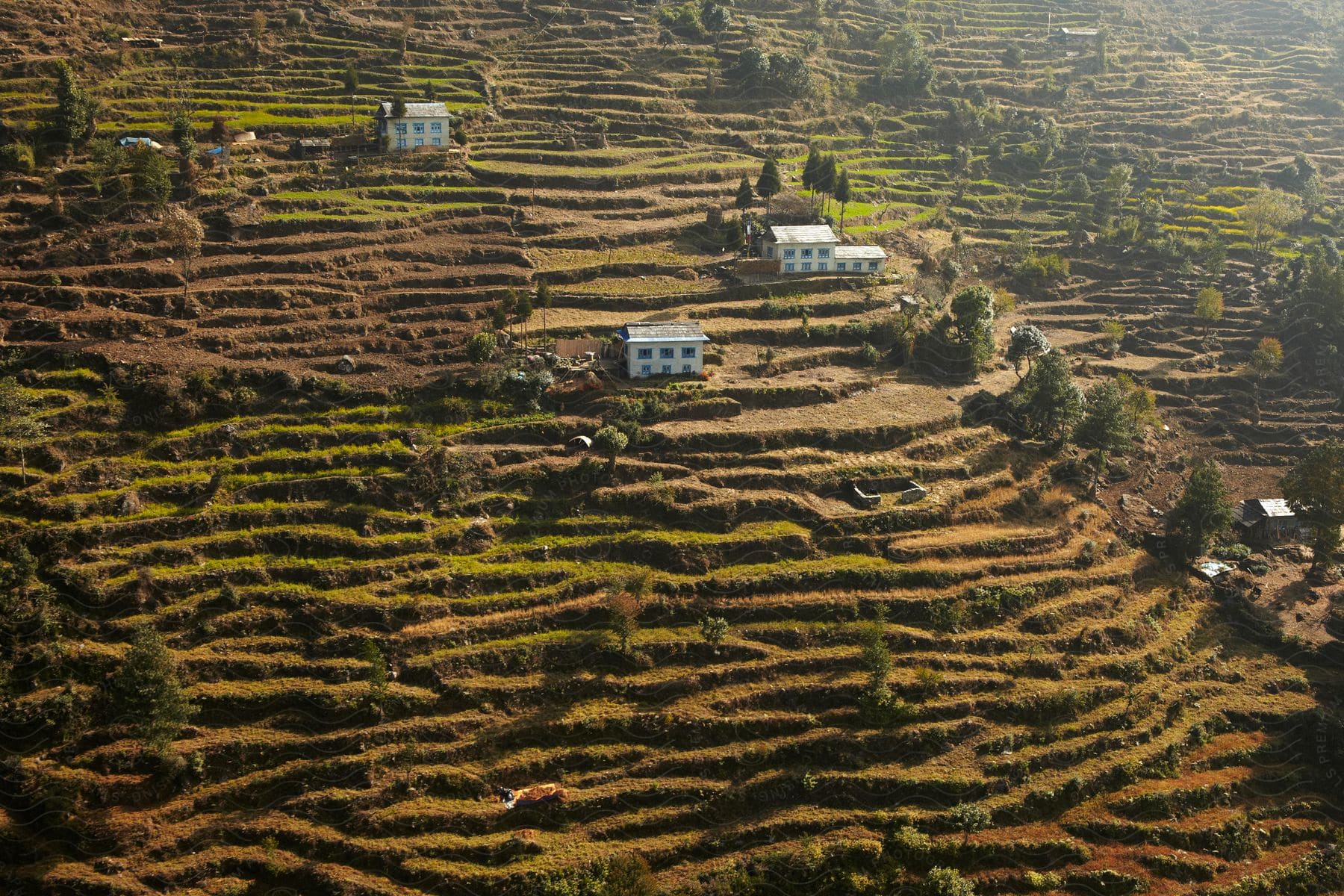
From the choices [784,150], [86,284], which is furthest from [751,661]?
[784,150]

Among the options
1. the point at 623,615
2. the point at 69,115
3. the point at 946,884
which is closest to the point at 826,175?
the point at 623,615

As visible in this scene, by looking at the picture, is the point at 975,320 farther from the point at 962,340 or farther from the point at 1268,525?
the point at 1268,525

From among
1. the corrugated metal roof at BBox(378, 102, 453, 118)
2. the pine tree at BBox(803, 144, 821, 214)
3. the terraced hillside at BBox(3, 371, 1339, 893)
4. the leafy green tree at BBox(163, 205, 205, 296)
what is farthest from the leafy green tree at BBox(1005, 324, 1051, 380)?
the leafy green tree at BBox(163, 205, 205, 296)

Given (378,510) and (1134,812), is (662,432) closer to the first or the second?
(378,510)

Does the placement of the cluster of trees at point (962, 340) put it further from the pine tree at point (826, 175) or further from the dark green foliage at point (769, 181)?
the pine tree at point (826, 175)

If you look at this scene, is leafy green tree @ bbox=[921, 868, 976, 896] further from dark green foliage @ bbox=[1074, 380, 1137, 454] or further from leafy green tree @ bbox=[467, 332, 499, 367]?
leafy green tree @ bbox=[467, 332, 499, 367]
